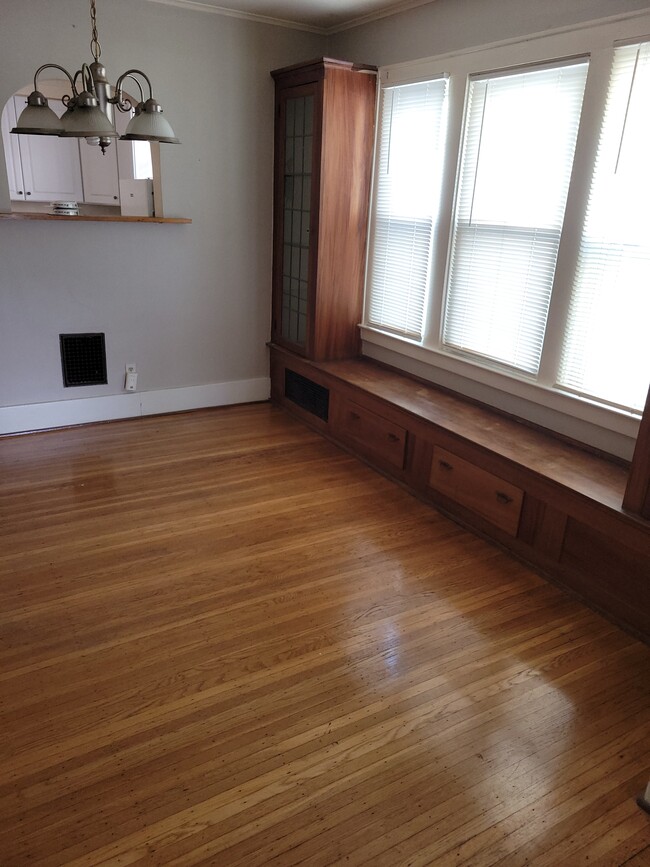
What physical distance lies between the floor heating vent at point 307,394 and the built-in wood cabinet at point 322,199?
0.22 m

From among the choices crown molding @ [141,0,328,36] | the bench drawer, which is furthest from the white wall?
the bench drawer

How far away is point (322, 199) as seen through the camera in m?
4.25

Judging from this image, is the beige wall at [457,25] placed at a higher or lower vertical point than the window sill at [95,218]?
higher

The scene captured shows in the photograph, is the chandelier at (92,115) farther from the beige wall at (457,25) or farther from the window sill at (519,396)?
the window sill at (519,396)

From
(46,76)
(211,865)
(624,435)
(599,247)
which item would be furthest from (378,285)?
(211,865)

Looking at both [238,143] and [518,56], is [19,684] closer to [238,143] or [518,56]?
[518,56]

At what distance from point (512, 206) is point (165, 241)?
2422mm

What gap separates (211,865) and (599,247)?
9.27 feet

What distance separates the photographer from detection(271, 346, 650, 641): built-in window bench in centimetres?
259

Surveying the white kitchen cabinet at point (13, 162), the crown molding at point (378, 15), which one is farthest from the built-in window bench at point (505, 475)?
the white kitchen cabinet at point (13, 162)

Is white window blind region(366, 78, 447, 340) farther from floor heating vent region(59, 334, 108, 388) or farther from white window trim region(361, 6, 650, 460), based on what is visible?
floor heating vent region(59, 334, 108, 388)

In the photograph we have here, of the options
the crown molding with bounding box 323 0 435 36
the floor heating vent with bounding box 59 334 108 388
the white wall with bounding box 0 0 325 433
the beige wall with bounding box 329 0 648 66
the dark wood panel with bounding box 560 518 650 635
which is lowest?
the dark wood panel with bounding box 560 518 650 635

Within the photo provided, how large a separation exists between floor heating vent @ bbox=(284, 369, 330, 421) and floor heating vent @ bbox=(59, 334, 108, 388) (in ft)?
4.50

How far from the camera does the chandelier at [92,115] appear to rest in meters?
2.13
